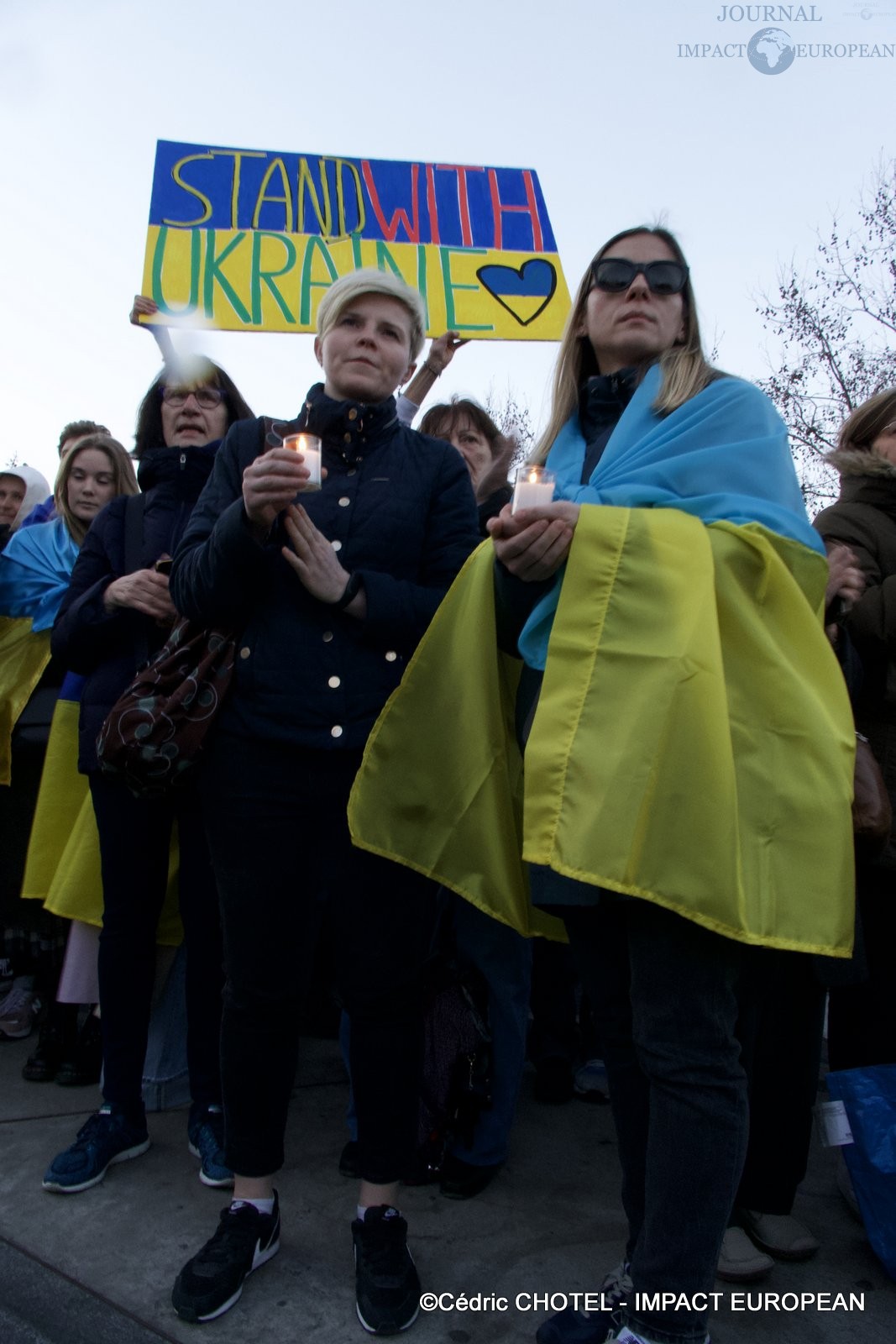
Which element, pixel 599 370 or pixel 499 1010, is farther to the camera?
pixel 499 1010

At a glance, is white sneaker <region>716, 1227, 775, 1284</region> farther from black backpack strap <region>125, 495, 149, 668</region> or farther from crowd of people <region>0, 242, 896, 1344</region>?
black backpack strap <region>125, 495, 149, 668</region>

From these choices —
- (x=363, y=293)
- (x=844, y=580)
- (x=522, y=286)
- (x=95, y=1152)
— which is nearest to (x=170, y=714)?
A: (x=363, y=293)

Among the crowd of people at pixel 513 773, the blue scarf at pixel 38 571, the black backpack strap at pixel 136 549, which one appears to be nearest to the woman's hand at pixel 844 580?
the crowd of people at pixel 513 773

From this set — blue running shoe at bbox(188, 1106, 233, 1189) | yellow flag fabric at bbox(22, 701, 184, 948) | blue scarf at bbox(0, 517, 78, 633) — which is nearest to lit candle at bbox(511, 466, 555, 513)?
blue running shoe at bbox(188, 1106, 233, 1189)

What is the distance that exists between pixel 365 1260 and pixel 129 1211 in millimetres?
632

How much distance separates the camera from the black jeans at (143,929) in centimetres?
255

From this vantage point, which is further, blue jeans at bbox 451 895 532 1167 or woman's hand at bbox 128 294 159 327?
woman's hand at bbox 128 294 159 327

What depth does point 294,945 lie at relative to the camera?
6.63ft

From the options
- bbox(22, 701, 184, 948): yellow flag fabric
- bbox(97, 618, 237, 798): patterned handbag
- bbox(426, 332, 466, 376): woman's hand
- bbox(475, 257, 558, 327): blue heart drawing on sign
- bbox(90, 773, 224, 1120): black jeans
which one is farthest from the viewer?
bbox(475, 257, 558, 327): blue heart drawing on sign

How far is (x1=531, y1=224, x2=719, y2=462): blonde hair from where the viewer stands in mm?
1848

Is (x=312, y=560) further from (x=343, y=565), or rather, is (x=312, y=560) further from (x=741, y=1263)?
(x=741, y=1263)

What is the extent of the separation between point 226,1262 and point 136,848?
1011mm

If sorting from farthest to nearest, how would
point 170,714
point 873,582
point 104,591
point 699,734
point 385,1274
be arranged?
point 104,591 < point 873,582 < point 170,714 < point 385,1274 < point 699,734

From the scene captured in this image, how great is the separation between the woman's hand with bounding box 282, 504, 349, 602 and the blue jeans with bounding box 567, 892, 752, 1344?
2.63 ft
